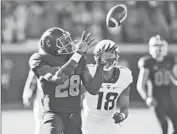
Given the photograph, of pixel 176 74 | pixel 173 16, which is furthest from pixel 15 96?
pixel 176 74

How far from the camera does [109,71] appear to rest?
5.32 meters

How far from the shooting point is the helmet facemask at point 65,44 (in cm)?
480

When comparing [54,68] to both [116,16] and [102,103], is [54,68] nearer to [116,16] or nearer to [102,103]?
[102,103]

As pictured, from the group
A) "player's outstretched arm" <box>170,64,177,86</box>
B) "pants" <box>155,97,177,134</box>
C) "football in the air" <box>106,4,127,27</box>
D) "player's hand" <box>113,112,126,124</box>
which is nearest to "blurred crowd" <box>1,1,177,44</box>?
Result: "player's outstretched arm" <box>170,64,177,86</box>

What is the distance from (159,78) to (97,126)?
181cm

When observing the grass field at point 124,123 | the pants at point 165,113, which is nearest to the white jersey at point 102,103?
the pants at point 165,113

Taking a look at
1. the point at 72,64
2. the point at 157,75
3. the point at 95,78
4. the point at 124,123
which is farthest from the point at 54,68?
the point at 124,123

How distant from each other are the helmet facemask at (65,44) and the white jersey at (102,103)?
51 cm

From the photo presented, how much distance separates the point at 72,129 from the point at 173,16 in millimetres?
8217

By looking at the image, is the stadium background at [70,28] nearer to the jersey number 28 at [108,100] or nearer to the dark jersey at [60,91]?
the jersey number 28 at [108,100]

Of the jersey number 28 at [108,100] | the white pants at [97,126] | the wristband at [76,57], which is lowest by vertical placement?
the white pants at [97,126]

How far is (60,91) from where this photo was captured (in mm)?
4762

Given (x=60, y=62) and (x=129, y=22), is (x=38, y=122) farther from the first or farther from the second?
(x=129, y=22)

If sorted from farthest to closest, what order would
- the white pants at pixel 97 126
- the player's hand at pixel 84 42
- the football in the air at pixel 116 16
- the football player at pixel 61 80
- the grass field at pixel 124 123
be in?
the grass field at pixel 124 123 → the football in the air at pixel 116 16 → the white pants at pixel 97 126 → the football player at pixel 61 80 → the player's hand at pixel 84 42
